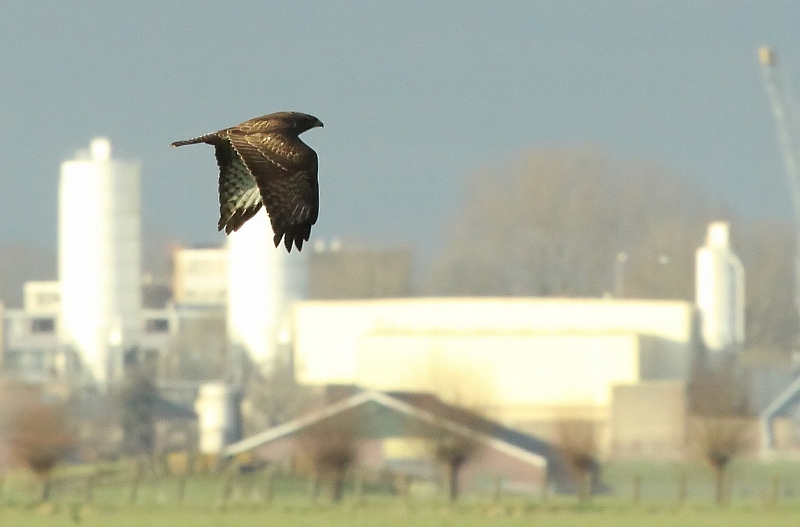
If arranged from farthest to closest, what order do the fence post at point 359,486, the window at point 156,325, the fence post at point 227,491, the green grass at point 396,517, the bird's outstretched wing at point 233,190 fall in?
the window at point 156,325
the fence post at point 359,486
the fence post at point 227,491
the green grass at point 396,517
the bird's outstretched wing at point 233,190

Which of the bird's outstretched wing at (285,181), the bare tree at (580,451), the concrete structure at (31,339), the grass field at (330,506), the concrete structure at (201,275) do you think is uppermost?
the concrete structure at (201,275)

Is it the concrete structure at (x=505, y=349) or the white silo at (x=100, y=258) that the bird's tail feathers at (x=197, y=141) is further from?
the white silo at (x=100, y=258)

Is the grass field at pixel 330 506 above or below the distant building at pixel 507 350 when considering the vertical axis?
below

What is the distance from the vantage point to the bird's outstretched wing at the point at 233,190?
1120cm

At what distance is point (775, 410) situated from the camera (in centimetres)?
8556

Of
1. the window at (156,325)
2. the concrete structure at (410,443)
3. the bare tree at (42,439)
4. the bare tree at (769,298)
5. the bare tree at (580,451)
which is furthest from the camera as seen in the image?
the window at (156,325)

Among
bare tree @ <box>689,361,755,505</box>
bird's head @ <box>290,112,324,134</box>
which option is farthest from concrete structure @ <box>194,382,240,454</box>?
bird's head @ <box>290,112,324,134</box>

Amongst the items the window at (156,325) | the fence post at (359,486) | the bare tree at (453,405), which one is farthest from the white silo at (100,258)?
the window at (156,325)

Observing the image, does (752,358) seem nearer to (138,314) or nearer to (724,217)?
(724,217)

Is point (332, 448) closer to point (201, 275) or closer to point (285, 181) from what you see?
point (285, 181)

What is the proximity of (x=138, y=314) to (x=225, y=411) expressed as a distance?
20412 mm

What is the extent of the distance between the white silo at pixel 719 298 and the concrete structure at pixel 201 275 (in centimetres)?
4926

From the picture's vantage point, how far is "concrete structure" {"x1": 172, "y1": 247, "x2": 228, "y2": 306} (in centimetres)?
13512

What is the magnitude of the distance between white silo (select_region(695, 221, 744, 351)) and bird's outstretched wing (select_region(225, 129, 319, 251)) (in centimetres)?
8204
